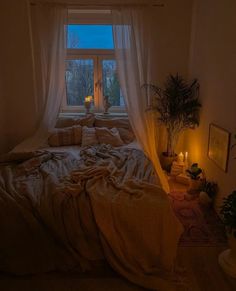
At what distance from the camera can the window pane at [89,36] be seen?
3832mm

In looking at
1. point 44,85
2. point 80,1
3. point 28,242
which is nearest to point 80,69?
point 44,85

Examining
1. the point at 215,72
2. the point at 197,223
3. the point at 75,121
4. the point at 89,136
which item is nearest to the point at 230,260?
the point at 197,223

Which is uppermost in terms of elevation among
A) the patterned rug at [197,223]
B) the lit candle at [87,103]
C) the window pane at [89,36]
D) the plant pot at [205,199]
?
the window pane at [89,36]

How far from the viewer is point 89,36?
3852 mm

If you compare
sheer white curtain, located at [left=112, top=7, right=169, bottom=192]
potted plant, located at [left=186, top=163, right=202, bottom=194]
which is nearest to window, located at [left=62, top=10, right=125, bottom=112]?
sheer white curtain, located at [left=112, top=7, right=169, bottom=192]

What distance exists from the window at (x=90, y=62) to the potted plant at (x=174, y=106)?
0.67 metres

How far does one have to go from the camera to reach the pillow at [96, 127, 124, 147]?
10.8 ft

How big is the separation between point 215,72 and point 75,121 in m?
1.99

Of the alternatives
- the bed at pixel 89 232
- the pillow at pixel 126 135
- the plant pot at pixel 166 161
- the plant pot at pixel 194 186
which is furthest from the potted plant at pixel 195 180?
the bed at pixel 89 232

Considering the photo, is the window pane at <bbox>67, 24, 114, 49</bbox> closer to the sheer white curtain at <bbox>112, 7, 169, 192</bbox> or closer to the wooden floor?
the sheer white curtain at <bbox>112, 7, 169, 192</bbox>

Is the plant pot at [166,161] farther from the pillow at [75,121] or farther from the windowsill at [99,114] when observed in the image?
the pillow at [75,121]

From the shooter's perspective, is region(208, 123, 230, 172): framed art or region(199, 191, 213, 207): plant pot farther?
region(199, 191, 213, 207): plant pot

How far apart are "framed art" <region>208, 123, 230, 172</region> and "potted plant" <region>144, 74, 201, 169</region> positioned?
0.59 meters

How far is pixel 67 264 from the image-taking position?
6.03 ft
